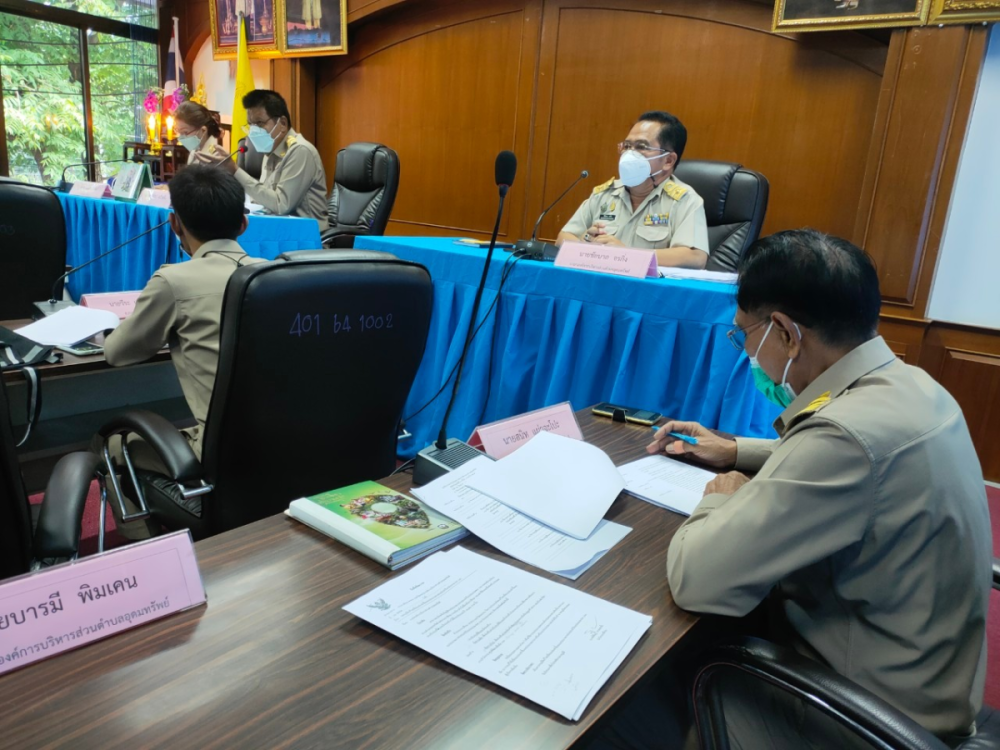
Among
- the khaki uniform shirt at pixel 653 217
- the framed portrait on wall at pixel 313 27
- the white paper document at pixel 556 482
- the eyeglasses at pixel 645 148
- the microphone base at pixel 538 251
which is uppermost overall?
the framed portrait on wall at pixel 313 27

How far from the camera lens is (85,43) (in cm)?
640

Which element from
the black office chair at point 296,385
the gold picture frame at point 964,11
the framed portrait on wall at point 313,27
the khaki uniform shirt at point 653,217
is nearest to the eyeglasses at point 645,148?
the khaki uniform shirt at point 653,217

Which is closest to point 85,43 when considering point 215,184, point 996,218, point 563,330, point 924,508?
point 215,184

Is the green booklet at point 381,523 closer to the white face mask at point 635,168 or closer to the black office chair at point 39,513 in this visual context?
the black office chair at point 39,513

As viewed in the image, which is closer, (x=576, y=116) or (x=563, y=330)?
(x=563, y=330)

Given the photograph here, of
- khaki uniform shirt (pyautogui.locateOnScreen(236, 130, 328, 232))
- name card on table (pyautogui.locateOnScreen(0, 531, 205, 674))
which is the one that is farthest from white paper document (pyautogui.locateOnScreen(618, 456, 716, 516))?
khaki uniform shirt (pyautogui.locateOnScreen(236, 130, 328, 232))

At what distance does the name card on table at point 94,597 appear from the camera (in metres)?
0.54

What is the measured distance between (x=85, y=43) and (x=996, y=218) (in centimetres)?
761

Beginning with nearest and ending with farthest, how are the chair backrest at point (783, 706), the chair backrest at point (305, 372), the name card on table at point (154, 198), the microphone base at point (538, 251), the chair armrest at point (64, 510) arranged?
the chair backrest at point (783, 706), the chair armrest at point (64, 510), the chair backrest at point (305, 372), the microphone base at point (538, 251), the name card on table at point (154, 198)

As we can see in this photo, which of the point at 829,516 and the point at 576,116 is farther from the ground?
the point at 576,116

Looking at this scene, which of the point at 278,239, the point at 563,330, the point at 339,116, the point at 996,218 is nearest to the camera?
the point at 563,330

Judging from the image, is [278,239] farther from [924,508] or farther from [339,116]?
[924,508]

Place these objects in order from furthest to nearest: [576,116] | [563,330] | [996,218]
A: [576,116] < [996,218] < [563,330]

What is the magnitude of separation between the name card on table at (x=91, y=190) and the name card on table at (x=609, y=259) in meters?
3.01
